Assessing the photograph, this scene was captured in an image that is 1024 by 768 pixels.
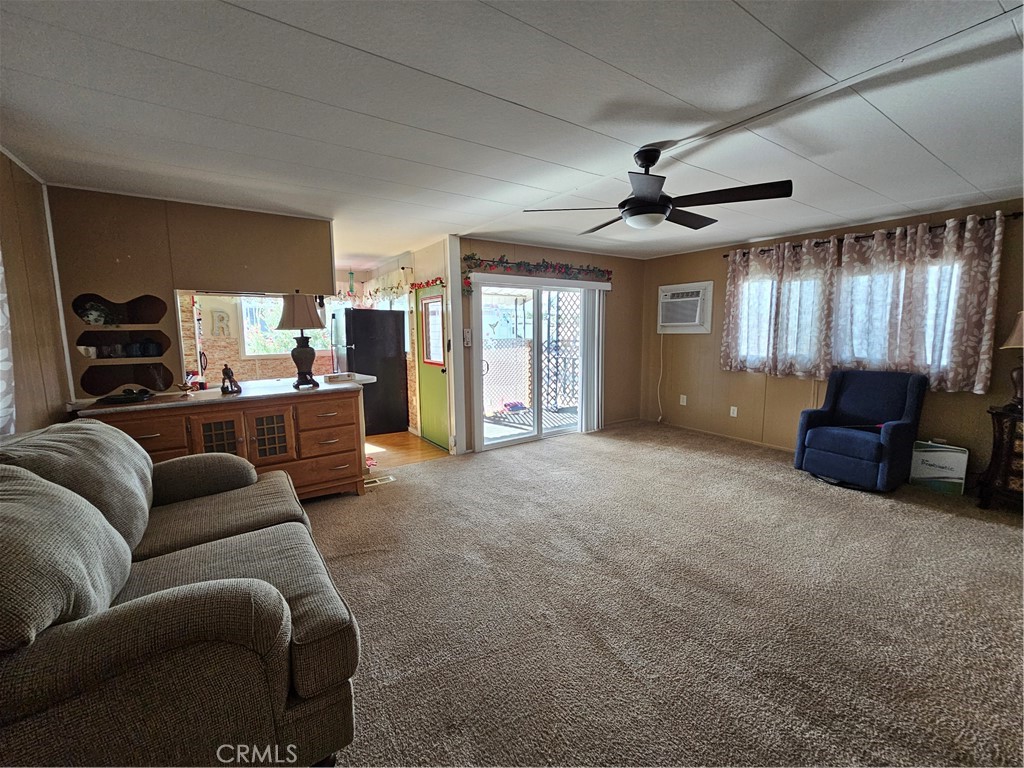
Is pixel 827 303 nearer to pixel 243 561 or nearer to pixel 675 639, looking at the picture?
pixel 675 639

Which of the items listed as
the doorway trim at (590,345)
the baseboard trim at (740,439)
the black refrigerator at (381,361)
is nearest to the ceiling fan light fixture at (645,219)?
the doorway trim at (590,345)

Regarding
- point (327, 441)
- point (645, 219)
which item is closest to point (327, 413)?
point (327, 441)

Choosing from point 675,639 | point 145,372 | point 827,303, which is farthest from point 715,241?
A: point 145,372

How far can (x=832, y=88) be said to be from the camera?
1.63 meters

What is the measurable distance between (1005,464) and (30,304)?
5.80m

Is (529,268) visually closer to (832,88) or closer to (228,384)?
(228,384)

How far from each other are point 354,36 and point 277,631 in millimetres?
1698

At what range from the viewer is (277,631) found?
103 cm

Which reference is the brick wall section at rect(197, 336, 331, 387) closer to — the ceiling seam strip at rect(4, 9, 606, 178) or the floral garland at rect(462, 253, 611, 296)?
the floral garland at rect(462, 253, 611, 296)

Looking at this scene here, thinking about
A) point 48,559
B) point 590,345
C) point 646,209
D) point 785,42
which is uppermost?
point 785,42

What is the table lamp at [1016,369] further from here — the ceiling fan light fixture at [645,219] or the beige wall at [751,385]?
the ceiling fan light fixture at [645,219]

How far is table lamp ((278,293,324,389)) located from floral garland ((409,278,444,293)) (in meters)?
1.37

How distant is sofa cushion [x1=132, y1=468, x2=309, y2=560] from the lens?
5.24ft

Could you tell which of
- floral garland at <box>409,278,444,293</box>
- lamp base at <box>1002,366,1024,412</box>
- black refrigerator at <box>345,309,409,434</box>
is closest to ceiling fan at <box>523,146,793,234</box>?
lamp base at <box>1002,366,1024,412</box>
